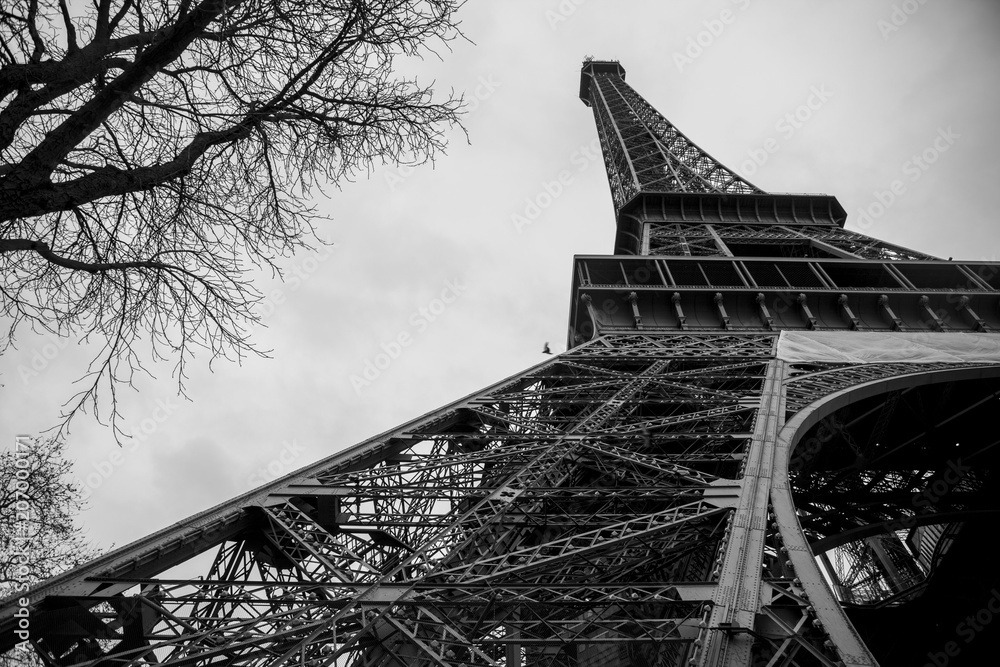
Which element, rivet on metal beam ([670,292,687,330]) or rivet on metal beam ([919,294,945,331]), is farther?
rivet on metal beam ([919,294,945,331])

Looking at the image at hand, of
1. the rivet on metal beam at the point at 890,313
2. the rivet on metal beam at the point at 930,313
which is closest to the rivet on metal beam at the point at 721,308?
the rivet on metal beam at the point at 890,313

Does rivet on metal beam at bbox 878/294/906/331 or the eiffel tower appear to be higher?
rivet on metal beam at bbox 878/294/906/331

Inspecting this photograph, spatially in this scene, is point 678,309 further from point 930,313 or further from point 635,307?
point 930,313

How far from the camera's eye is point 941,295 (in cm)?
2361

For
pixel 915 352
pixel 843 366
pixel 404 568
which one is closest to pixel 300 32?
pixel 404 568

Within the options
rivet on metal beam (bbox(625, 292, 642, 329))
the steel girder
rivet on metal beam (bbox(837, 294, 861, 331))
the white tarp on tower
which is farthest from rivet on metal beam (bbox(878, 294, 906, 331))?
the steel girder

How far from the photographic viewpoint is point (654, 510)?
1103 cm

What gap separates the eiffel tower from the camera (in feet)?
21.6

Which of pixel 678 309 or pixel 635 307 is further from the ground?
pixel 635 307

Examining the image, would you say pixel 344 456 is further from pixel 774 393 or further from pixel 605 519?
pixel 774 393

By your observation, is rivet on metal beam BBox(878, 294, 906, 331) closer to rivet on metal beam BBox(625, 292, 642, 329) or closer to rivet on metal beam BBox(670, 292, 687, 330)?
rivet on metal beam BBox(670, 292, 687, 330)

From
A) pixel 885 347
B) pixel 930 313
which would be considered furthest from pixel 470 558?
pixel 930 313

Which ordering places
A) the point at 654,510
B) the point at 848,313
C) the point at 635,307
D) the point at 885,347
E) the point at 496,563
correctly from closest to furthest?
the point at 496,563 → the point at 654,510 → the point at 885,347 → the point at 635,307 → the point at 848,313

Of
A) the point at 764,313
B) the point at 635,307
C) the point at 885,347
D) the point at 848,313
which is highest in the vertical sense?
the point at 635,307
